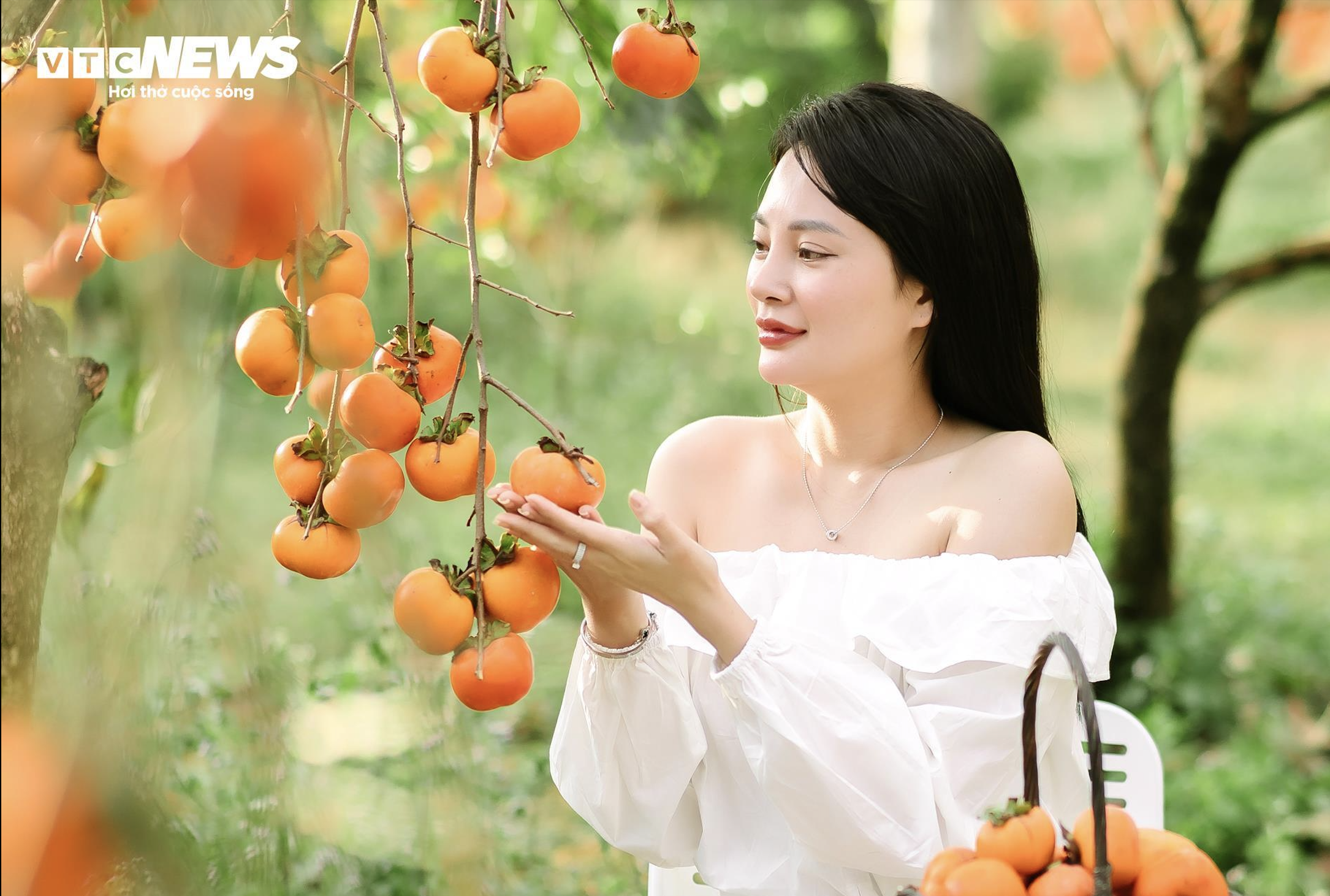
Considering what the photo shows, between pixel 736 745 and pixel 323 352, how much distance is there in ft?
3.16

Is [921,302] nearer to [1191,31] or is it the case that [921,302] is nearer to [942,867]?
[942,867]

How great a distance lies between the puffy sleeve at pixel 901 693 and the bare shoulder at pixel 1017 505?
5 centimetres

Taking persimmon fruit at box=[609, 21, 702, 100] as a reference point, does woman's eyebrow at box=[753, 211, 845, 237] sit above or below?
below

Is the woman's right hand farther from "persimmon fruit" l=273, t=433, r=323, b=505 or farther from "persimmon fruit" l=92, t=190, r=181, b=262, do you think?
"persimmon fruit" l=92, t=190, r=181, b=262

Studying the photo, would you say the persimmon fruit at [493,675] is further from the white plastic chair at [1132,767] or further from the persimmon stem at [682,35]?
the white plastic chair at [1132,767]

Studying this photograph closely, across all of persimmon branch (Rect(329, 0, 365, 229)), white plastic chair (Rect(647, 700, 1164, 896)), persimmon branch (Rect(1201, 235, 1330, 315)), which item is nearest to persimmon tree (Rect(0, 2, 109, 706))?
persimmon branch (Rect(329, 0, 365, 229))

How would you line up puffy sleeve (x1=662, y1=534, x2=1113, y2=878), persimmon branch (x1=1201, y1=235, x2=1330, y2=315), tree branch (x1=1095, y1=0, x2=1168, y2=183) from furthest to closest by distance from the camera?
tree branch (x1=1095, y1=0, x2=1168, y2=183) < persimmon branch (x1=1201, y1=235, x2=1330, y2=315) < puffy sleeve (x1=662, y1=534, x2=1113, y2=878)

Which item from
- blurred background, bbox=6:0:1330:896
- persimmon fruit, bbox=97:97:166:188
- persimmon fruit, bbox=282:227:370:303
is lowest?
blurred background, bbox=6:0:1330:896

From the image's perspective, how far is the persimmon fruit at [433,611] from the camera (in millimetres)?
941

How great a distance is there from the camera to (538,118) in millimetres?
1085

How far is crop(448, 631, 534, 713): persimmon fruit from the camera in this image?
41.5 inches

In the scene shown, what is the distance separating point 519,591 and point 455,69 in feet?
1.50

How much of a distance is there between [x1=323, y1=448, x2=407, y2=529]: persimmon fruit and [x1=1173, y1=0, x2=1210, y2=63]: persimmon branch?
126 inches

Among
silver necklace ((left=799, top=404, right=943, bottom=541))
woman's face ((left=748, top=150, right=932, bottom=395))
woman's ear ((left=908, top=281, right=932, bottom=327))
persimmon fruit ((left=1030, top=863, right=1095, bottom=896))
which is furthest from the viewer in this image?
silver necklace ((left=799, top=404, right=943, bottom=541))
